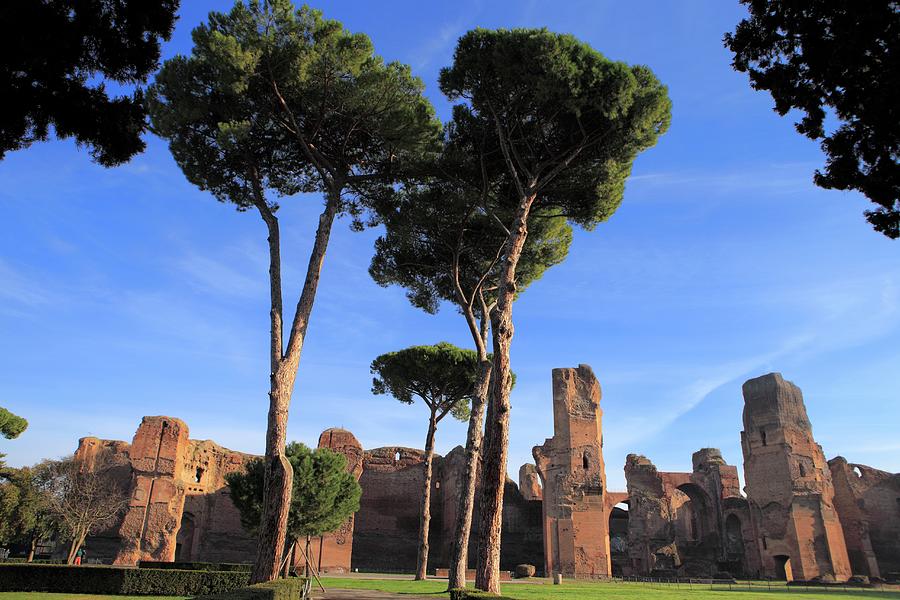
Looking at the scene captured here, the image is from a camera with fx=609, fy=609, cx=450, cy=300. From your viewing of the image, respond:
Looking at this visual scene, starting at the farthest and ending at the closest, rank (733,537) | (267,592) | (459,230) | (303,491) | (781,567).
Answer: (733,537), (781,567), (303,491), (459,230), (267,592)

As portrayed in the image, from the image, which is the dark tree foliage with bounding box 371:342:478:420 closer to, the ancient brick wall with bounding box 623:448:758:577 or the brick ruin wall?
the brick ruin wall

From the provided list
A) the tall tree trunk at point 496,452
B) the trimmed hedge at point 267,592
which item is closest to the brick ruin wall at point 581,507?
the tall tree trunk at point 496,452

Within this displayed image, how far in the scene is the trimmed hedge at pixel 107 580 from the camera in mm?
11633

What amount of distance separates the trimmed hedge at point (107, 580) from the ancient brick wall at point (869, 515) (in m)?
28.0

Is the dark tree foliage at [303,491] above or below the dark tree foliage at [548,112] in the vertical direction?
below

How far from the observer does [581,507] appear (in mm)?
21984

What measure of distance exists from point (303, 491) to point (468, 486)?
5728mm

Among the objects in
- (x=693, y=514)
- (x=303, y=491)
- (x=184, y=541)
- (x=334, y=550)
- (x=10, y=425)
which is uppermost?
(x=10, y=425)

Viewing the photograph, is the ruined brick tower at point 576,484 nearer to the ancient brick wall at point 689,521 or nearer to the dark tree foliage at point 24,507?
the ancient brick wall at point 689,521

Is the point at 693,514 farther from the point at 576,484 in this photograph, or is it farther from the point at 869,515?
the point at 576,484

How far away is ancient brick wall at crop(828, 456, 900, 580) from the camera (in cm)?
2745

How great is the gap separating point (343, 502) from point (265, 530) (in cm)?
913

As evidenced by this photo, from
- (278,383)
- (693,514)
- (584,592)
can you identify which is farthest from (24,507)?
(693,514)

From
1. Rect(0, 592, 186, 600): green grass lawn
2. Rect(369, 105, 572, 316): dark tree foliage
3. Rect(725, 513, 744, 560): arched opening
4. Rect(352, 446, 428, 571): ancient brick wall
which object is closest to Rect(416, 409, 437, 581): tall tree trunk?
Rect(369, 105, 572, 316): dark tree foliage
